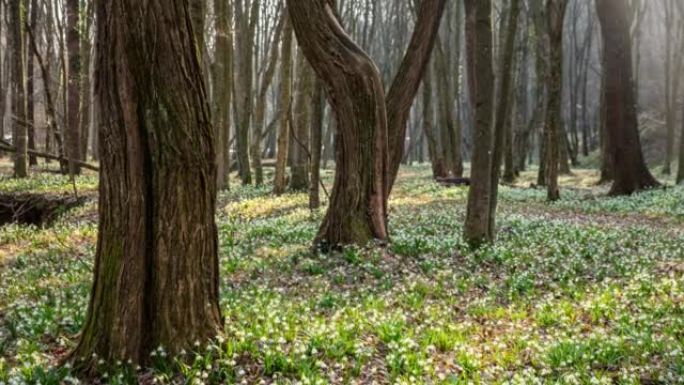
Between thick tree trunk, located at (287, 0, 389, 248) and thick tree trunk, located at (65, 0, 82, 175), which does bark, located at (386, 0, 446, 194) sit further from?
thick tree trunk, located at (65, 0, 82, 175)

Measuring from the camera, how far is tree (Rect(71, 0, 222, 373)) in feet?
17.5

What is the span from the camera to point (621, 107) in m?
22.7

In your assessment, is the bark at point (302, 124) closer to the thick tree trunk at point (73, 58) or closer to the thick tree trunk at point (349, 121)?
the thick tree trunk at point (73, 58)

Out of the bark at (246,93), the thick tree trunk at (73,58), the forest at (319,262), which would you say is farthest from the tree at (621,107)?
the thick tree trunk at (73,58)

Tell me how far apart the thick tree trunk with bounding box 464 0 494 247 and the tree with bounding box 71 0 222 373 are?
657 centimetres

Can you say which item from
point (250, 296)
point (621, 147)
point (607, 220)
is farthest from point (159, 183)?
point (621, 147)

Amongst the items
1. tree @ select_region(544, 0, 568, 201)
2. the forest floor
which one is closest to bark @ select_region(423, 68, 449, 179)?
tree @ select_region(544, 0, 568, 201)

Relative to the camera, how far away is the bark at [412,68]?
12.3 metres

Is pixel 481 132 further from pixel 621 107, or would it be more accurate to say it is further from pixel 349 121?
pixel 621 107

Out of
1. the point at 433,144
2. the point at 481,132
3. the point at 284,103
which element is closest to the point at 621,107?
the point at 433,144

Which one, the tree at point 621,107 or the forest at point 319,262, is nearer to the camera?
the forest at point 319,262

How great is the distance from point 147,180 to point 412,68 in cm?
790

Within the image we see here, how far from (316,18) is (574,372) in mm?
7356

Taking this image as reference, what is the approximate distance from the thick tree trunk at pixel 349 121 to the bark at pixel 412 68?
1099mm
